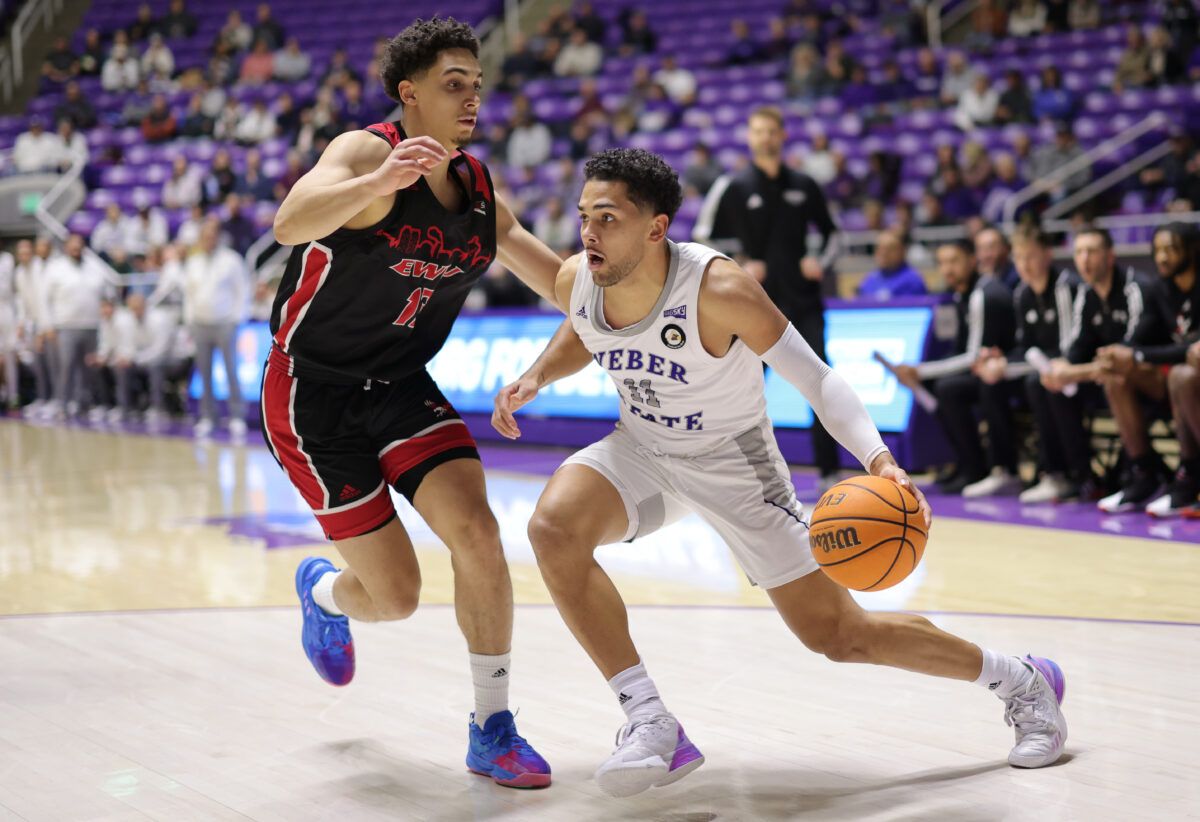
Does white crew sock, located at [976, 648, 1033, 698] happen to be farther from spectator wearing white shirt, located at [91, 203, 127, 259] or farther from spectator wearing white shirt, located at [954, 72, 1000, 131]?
spectator wearing white shirt, located at [91, 203, 127, 259]

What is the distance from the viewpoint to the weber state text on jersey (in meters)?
3.80

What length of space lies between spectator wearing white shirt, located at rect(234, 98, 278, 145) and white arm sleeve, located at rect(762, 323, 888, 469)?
17572mm

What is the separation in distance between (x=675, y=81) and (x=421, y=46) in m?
13.8

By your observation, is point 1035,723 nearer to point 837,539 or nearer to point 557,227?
point 837,539

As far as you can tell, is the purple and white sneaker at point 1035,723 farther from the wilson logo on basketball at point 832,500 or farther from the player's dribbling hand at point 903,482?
the wilson logo on basketball at point 832,500

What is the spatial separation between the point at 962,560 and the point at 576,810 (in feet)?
Result: 11.8

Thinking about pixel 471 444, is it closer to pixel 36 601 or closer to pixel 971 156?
pixel 36 601

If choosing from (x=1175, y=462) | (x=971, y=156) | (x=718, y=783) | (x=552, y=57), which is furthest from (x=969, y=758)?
(x=552, y=57)

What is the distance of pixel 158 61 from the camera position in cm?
2238

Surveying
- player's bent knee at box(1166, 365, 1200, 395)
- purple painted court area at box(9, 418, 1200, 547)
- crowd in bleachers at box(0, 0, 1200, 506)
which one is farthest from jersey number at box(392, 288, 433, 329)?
crowd in bleachers at box(0, 0, 1200, 506)

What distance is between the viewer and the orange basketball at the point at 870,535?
3.33 m

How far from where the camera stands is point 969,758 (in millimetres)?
3695

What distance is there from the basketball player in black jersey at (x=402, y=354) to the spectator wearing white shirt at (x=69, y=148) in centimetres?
1849

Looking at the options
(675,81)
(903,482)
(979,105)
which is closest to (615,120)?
(675,81)
